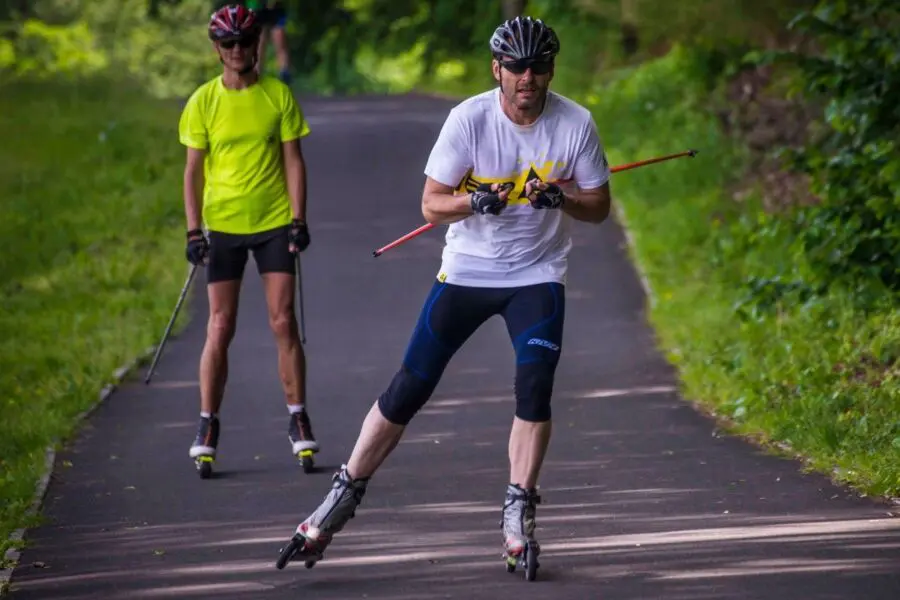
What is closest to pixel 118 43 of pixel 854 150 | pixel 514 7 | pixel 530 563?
pixel 514 7

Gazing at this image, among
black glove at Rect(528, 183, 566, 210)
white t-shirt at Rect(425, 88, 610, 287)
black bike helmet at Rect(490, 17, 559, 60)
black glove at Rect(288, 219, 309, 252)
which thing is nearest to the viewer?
black glove at Rect(528, 183, 566, 210)

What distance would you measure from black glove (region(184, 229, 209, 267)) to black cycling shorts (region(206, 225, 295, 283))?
7 cm

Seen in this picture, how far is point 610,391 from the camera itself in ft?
36.8

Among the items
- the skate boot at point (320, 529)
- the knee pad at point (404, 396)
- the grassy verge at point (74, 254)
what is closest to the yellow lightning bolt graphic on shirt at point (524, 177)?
the knee pad at point (404, 396)

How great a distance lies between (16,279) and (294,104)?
7.79 meters

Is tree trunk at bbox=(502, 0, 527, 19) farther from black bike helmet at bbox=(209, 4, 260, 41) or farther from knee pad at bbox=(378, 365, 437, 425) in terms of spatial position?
knee pad at bbox=(378, 365, 437, 425)

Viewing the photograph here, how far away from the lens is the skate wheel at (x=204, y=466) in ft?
29.7

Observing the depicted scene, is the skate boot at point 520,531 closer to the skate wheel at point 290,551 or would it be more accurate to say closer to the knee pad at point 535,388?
the knee pad at point 535,388

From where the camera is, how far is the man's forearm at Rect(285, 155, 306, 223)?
9.00 meters

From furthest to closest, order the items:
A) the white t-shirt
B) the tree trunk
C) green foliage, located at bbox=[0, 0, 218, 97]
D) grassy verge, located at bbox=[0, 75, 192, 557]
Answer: green foliage, located at bbox=[0, 0, 218, 97] < the tree trunk < grassy verge, located at bbox=[0, 75, 192, 557] < the white t-shirt

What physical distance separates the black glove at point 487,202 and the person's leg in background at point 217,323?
8.86 ft

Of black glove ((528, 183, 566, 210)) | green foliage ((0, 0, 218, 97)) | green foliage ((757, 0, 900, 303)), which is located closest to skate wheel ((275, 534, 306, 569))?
black glove ((528, 183, 566, 210))

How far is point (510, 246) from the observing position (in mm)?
6875

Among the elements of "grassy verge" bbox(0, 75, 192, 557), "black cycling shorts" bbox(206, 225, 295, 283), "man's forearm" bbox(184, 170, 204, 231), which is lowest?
"grassy verge" bbox(0, 75, 192, 557)
